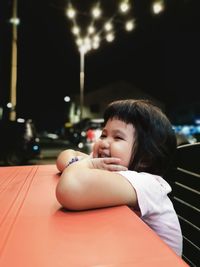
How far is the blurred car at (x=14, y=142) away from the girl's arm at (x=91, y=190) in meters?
9.60

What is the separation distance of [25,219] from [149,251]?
38 cm

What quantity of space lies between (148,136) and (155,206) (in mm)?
341

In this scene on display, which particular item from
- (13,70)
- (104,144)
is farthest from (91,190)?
(13,70)

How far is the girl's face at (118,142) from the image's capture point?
1351 millimetres

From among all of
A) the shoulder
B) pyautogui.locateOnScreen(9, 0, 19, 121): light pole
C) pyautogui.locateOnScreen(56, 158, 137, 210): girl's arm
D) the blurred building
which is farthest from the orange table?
the blurred building

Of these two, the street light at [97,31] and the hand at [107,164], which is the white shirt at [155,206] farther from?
the street light at [97,31]

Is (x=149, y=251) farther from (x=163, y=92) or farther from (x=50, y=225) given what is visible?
(x=163, y=92)

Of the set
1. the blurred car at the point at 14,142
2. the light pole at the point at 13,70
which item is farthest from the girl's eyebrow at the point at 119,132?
the light pole at the point at 13,70

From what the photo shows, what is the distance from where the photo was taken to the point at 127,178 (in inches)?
42.8

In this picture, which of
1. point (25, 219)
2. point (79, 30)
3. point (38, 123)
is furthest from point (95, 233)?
point (38, 123)

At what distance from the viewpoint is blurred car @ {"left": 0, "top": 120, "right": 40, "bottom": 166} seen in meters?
10.2

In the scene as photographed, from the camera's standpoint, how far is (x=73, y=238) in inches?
28.9

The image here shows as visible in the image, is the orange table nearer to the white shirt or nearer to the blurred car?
the white shirt

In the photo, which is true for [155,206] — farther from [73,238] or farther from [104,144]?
[73,238]
